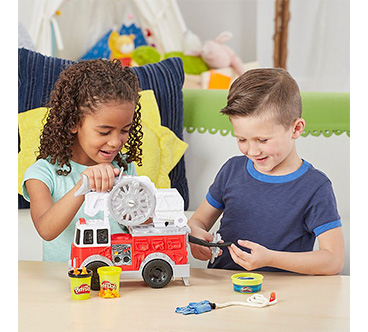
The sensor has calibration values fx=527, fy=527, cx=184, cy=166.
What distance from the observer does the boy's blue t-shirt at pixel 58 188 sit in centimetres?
106

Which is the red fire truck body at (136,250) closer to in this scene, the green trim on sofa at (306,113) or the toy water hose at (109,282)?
the toy water hose at (109,282)

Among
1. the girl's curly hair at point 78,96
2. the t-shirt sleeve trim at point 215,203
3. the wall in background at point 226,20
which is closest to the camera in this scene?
the girl's curly hair at point 78,96

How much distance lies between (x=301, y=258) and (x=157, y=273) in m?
0.27

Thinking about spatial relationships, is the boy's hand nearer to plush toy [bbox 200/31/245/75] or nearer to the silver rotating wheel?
the silver rotating wheel

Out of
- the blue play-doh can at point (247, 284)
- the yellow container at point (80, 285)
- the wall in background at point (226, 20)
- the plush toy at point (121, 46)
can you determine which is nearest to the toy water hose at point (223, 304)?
the blue play-doh can at point (247, 284)

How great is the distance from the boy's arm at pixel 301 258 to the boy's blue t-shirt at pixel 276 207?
0.16 ft

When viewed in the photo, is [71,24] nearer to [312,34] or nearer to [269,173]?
[312,34]

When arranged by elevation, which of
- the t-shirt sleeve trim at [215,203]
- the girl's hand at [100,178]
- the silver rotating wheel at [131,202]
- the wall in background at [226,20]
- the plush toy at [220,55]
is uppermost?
the wall in background at [226,20]

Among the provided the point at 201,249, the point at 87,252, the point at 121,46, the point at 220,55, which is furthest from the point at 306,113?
the point at 121,46

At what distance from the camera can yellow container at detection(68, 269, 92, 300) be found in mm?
775

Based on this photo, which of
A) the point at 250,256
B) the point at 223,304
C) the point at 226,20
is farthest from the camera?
the point at 226,20

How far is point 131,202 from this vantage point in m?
0.80

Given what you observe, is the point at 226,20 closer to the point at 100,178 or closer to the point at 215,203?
the point at 215,203

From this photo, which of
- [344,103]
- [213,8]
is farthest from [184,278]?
[213,8]
